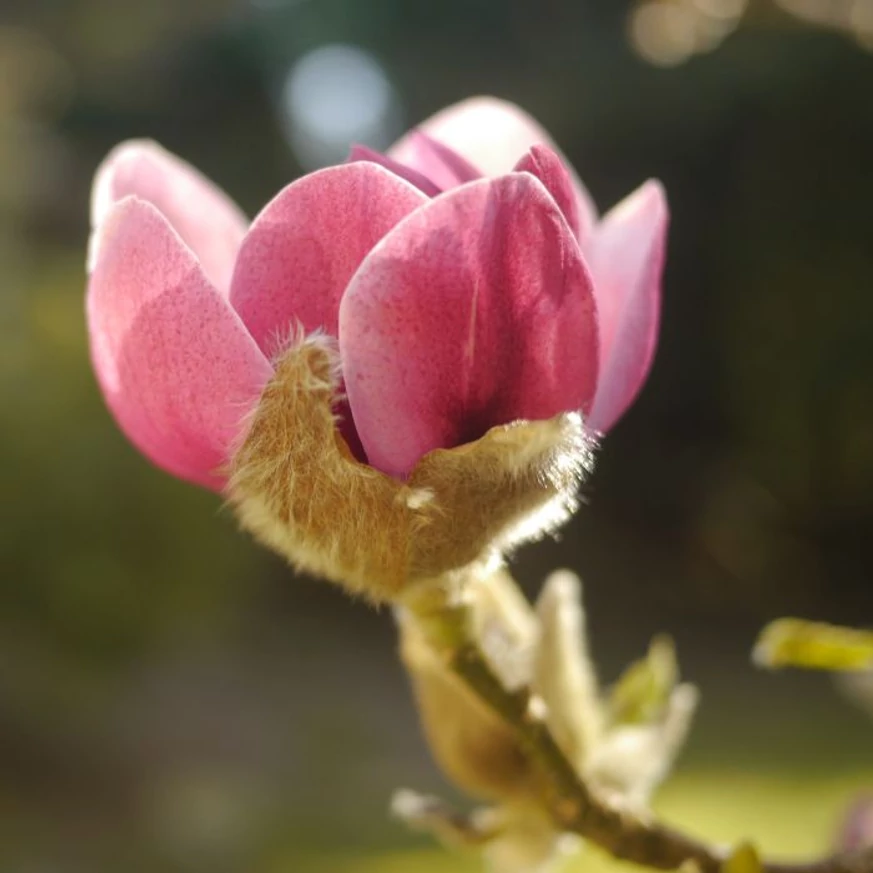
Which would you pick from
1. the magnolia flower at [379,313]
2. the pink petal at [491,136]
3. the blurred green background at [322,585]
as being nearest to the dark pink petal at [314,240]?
the magnolia flower at [379,313]

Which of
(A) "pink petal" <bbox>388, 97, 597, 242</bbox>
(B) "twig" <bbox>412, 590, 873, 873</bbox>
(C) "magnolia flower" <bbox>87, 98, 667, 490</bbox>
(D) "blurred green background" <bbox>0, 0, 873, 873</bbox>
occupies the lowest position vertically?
(B) "twig" <bbox>412, 590, 873, 873</bbox>

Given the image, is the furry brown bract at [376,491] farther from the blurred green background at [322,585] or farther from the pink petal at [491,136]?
the blurred green background at [322,585]

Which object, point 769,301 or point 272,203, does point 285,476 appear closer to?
point 272,203

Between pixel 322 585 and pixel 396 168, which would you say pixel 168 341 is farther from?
pixel 322 585

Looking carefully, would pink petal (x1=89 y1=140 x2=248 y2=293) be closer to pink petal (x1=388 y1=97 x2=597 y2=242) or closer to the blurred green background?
pink petal (x1=388 y1=97 x2=597 y2=242)

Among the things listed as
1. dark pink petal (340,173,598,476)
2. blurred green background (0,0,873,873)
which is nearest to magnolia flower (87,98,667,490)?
A: dark pink petal (340,173,598,476)

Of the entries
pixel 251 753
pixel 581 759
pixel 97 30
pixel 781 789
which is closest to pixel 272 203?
pixel 581 759

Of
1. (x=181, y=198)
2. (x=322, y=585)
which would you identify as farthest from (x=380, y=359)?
(x=322, y=585)

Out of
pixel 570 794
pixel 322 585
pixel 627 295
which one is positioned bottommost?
pixel 570 794
